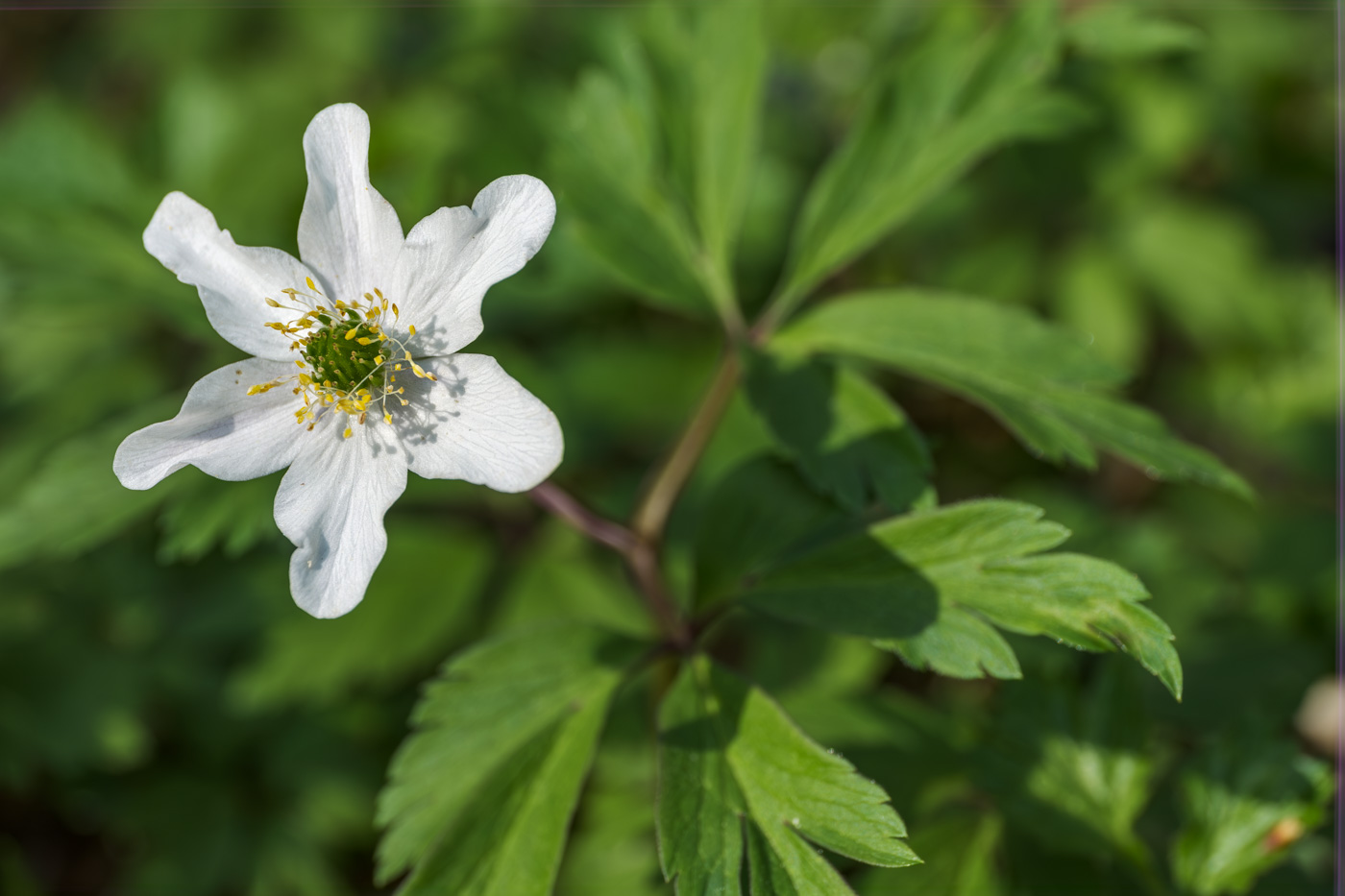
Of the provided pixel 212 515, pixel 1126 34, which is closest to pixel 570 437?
pixel 212 515

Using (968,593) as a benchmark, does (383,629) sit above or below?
below

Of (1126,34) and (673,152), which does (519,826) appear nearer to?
(673,152)

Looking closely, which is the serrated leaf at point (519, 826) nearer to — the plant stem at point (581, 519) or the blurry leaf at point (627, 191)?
the plant stem at point (581, 519)

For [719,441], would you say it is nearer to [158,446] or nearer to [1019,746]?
[1019,746]

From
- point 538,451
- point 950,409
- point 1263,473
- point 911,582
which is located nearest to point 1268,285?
point 1263,473

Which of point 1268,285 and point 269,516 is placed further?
point 1268,285

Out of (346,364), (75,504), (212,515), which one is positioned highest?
(346,364)
